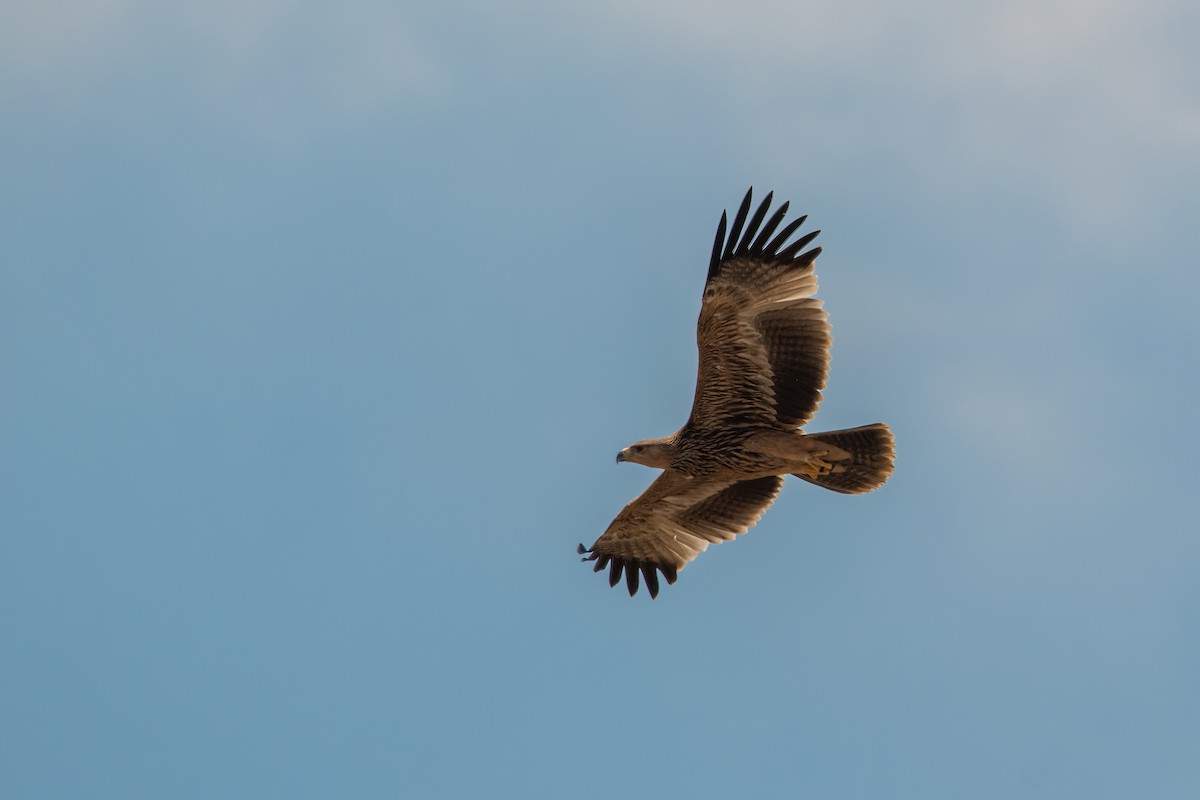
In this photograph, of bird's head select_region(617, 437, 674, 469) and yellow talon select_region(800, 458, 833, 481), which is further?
bird's head select_region(617, 437, 674, 469)

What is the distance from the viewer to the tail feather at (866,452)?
1155 centimetres

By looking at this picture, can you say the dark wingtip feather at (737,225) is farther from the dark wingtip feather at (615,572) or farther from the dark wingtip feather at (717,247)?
the dark wingtip feather at (615,572)

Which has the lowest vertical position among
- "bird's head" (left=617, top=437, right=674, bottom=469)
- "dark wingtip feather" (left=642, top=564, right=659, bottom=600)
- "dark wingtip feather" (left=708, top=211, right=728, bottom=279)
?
"dark wingtip feather" (left=642, top=564, right=659, bottom=600)

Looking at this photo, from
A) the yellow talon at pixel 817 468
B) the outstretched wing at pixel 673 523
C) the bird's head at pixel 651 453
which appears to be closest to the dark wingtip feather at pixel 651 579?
the outstretched wing at pixel 673 523

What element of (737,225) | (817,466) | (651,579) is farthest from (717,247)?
(651,579)

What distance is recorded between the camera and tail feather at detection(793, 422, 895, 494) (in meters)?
11.6

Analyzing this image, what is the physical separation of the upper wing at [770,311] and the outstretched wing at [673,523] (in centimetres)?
154

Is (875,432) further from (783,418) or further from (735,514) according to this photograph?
(735,514)

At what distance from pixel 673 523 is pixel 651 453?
1059 mm

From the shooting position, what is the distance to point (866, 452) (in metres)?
11.6

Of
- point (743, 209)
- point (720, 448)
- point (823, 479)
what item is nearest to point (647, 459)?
point (720, 448)

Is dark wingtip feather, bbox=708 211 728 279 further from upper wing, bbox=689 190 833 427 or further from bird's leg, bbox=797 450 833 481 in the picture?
bird's leg, bbox=797 450 833 481

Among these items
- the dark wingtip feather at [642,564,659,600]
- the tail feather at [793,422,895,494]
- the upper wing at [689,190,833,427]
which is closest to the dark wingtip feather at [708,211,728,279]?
the upper wing at [689,190,833,427]

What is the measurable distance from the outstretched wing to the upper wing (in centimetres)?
154
